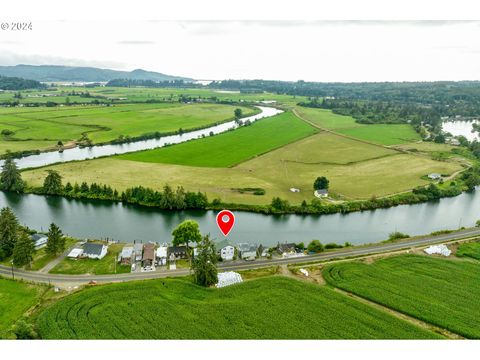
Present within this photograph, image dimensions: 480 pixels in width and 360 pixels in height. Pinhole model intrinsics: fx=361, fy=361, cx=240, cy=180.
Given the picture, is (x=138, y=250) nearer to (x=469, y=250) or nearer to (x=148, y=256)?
(x=148, y=256)

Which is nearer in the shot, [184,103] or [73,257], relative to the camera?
[73,257]

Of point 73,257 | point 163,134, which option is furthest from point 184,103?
point 73,257

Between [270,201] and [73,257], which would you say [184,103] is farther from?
[73,257]

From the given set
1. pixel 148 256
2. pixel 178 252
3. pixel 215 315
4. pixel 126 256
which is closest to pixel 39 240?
pixel 126 256

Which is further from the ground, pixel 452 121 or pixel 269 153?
pixel 452 121

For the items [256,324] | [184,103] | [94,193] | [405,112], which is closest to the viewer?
[256,324]

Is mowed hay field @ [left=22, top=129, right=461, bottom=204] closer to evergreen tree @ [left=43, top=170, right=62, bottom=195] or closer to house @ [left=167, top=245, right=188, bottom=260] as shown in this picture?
evergreen tree @ [left=43, top=170, right=62, bottom=195]

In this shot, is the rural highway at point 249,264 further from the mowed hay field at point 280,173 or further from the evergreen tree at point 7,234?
the mowed hay field at point 280,173

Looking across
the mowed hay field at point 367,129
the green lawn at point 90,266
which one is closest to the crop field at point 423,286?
the green lawn at point 90,266
